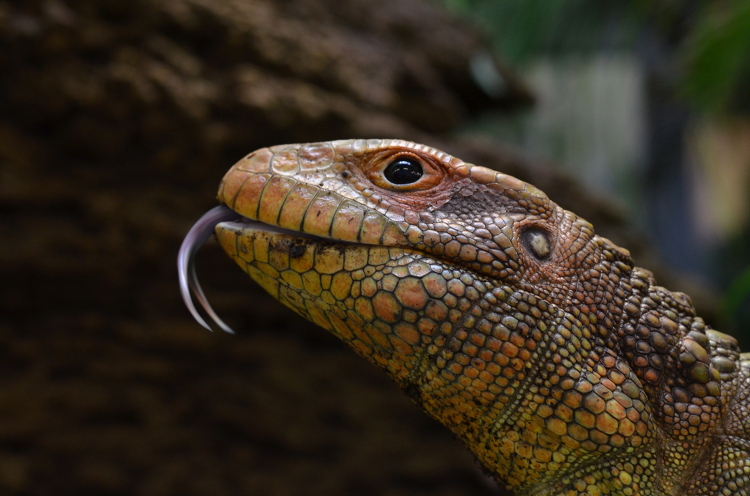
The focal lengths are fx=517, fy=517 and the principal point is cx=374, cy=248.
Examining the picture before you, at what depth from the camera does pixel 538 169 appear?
4.67 metres

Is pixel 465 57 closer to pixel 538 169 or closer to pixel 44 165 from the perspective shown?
pixel 538 169

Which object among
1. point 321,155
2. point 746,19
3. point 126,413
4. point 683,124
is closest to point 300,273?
point 321,155

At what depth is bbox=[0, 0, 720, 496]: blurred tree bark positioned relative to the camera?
2949mm

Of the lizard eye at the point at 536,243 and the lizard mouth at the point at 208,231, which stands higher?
the lizard eye at the point at 536,243

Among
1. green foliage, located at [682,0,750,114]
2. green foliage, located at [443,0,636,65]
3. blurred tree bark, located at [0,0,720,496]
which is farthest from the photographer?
green foliage, located at [443,0,636,65]

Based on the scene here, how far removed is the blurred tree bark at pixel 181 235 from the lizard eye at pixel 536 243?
2.39 metres

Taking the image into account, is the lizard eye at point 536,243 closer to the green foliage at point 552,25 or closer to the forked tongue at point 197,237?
the forked tongue at point 197,237

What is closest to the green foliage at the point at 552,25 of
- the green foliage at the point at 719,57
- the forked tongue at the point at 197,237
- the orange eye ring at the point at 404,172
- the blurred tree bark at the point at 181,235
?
the green foliage at the point at 719,57

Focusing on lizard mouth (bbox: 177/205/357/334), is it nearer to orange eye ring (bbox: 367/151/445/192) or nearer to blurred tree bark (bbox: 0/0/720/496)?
orange eye ring (bbox: 367/151/445/192)

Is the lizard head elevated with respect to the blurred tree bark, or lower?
elevated

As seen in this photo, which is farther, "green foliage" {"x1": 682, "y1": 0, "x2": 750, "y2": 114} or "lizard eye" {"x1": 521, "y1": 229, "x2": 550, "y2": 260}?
"green foliage" {"x1": 682, "y1": 0, "x2": 750, "y2": 114}

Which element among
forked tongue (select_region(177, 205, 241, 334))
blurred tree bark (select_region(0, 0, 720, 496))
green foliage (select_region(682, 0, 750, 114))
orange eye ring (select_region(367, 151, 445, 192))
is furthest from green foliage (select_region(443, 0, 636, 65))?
forked tongue (select_region(177, 205, 241, 334))

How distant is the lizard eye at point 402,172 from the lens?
137 cm

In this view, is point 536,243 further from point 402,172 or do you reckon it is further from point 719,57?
point 719,57
